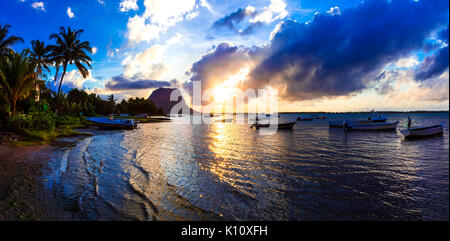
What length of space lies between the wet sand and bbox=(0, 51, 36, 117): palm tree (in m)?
9.54

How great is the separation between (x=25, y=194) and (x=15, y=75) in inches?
626

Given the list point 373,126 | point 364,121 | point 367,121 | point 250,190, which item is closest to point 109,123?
point 250,190

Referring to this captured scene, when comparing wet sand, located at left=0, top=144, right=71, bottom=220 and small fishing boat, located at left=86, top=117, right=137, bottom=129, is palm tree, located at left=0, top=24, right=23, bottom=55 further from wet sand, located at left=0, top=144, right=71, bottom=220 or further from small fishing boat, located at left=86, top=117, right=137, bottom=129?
wet sand, located at left=0, top=144, right=71, bottom=220

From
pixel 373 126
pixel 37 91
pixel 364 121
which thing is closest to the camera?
pixel 37 91

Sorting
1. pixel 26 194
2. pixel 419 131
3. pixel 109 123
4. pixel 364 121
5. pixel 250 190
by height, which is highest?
pixel 364 121

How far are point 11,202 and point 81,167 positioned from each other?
16.7 ft

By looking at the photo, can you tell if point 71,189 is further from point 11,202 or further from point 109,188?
point 11,202

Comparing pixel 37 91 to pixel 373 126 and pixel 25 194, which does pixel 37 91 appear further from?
pixel 373 126

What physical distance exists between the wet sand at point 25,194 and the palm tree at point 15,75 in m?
9.54

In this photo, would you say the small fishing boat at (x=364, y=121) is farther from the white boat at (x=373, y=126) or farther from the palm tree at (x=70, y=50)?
the palm tree at (x=70, y=50)

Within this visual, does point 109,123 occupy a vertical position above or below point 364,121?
below

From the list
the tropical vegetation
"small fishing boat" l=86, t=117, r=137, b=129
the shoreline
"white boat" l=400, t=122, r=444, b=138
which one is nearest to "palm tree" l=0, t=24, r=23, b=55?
the tropical vegetation

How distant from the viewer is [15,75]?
1556cm
